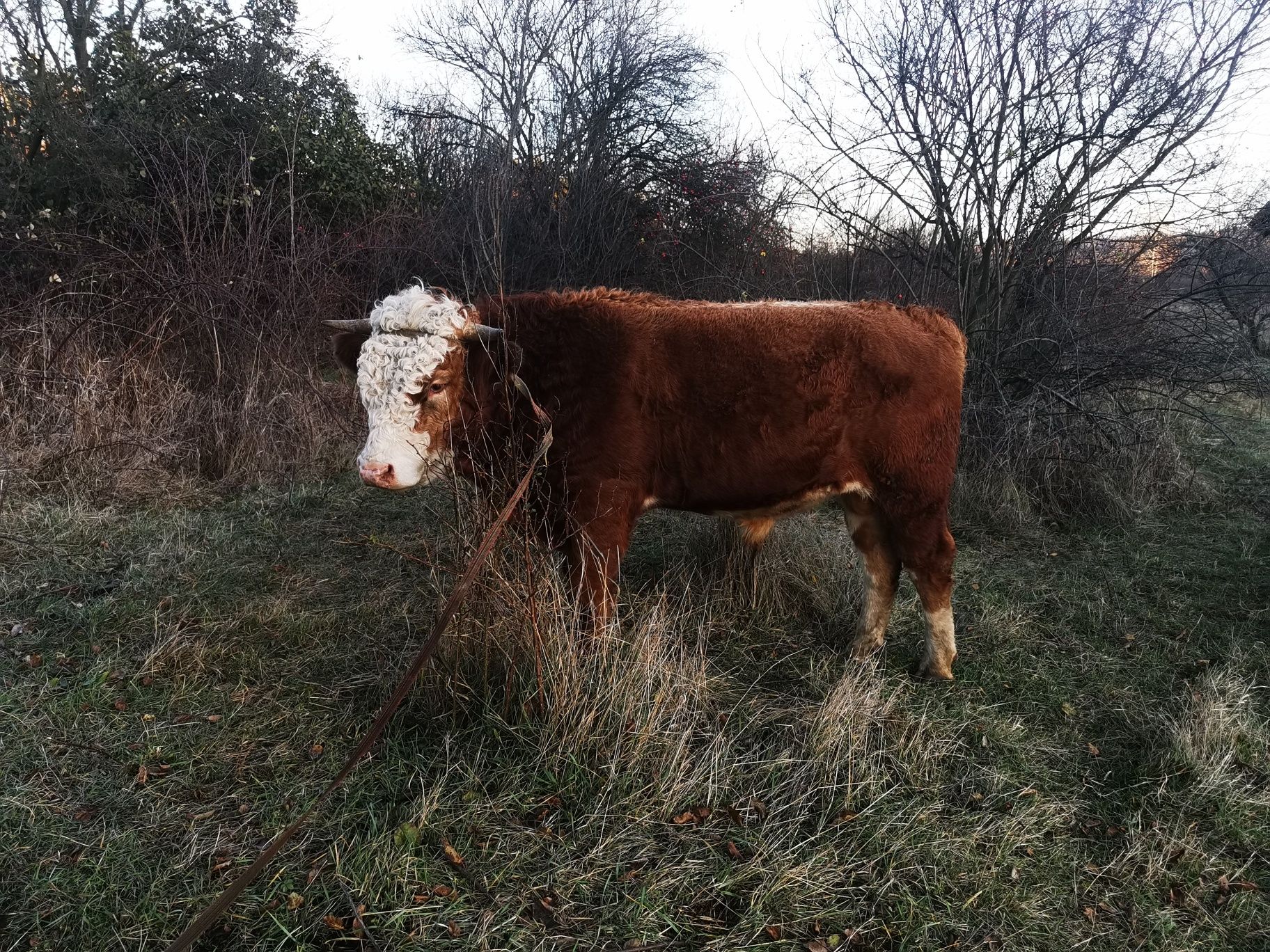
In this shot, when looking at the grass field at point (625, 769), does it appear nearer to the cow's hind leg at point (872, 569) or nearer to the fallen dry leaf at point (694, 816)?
the fallen dry leaf at point (694, 816)

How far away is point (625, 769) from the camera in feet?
7.48

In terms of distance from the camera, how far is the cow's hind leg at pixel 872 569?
326cm

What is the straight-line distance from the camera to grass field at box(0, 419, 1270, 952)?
6.07 ft

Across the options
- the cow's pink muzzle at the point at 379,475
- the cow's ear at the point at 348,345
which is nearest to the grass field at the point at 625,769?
the cow's pink muzzle at the point at 379,475

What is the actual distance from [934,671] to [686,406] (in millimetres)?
1680

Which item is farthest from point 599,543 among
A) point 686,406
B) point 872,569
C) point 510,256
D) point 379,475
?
point 510,256

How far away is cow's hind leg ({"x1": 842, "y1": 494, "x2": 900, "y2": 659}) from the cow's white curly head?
1.89m

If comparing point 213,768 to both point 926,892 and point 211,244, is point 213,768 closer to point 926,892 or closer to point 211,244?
point 926,892

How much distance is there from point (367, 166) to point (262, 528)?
27.0 feet

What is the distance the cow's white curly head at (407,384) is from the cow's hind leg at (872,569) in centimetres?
189

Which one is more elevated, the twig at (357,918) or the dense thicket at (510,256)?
the dense thicket at (510,256)

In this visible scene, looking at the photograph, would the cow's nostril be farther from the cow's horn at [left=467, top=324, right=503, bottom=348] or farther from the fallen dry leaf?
the fallen dry leaf

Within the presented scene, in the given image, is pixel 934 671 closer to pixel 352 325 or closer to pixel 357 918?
pixel 357 918

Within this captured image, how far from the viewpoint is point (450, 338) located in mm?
2693
